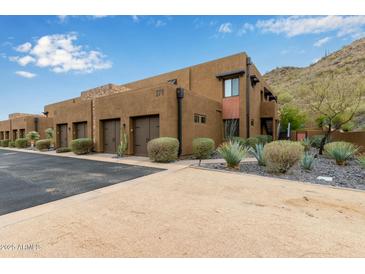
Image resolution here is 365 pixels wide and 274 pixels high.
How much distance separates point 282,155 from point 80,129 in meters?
15.7

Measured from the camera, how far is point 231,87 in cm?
1516

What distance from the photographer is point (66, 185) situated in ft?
18.1

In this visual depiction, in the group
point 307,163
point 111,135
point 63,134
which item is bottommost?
point 307,163

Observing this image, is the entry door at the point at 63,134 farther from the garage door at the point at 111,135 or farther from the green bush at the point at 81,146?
the garage door at the point at 111,135

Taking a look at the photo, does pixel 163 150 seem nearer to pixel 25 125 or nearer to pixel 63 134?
pixel 63 134

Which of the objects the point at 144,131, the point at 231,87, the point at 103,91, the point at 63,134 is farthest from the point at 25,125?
the point at 231,87

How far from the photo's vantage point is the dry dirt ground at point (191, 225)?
235 centimetres

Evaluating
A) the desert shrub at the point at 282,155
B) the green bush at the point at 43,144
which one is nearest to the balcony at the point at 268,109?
the desert shrub at the point at 282,155

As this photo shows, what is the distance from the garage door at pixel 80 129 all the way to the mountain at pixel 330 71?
61.9 feet

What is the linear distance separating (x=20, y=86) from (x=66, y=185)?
60.3 ft

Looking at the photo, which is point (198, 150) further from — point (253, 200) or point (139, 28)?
point (139, 28)

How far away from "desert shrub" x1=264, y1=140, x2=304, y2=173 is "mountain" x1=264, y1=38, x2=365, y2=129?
1109 cm

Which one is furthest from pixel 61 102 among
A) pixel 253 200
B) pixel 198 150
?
pixel 253 200
